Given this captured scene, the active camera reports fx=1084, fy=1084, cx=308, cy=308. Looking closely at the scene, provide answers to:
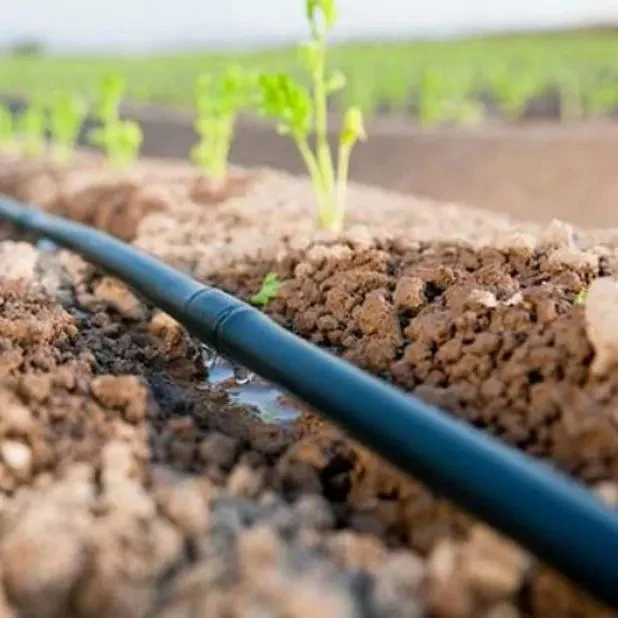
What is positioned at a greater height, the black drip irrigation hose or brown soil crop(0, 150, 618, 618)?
the black drip irrigation hose

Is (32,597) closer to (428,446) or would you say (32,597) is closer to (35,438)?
(35,438)

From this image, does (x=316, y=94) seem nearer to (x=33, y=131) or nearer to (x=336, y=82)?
(x=336, y=82)

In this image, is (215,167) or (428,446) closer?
(428,446)

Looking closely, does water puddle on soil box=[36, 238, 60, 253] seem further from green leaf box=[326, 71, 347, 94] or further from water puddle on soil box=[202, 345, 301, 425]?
water puddle on soil box=[202, 345, 301, 425]

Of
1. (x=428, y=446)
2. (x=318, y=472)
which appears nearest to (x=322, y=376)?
(x=318, y=472)

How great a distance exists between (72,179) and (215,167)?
89cm

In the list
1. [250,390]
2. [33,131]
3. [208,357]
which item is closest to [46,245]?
[208,357]

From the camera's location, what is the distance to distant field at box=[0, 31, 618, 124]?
12719 millimetres

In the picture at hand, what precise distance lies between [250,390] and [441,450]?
93 centimetres

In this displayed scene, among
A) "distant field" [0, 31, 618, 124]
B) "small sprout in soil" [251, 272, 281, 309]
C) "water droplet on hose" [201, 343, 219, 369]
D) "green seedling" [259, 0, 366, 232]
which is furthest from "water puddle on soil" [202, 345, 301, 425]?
"distant field" [0, 31, 618, 124]

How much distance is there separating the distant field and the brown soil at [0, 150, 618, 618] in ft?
28.2

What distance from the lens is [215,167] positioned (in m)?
5.59

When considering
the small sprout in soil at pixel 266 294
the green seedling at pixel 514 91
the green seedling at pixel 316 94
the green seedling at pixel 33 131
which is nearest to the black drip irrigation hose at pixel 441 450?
the small sprout in soil at pixel 266 294

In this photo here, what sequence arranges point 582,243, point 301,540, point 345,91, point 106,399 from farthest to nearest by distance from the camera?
point 345,91 → point 582,243 → point 106,399 → point 301,540
